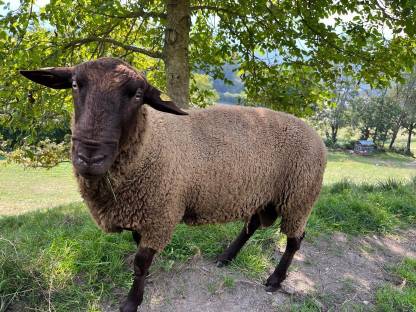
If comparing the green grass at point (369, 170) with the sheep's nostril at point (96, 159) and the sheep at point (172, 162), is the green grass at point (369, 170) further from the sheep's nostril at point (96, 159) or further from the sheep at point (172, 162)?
the sheep's nostril at point (96, 159)

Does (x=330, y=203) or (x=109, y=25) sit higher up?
(x=109, y=25)

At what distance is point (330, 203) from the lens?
670cm

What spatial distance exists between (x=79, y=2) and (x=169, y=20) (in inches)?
58.1

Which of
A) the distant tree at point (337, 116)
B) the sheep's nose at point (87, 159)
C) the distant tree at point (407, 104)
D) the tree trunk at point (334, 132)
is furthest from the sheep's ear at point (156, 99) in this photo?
the tree trunk at point (334, 132)

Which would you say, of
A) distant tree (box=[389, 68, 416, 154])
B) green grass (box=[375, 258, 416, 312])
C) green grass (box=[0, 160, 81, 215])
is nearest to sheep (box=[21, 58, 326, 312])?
green grass (box=[375, 258, 416, 312])

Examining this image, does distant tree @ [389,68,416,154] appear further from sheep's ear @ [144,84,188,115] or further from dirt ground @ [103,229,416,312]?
sheep's ear @ [144,84,188,115]

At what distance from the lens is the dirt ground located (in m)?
3.95

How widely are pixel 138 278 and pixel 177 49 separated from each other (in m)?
3.72

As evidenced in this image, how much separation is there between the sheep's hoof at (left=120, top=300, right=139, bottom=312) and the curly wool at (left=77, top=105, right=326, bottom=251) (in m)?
0.60

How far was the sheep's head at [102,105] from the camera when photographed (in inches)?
104

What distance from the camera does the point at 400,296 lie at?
439 centimetres

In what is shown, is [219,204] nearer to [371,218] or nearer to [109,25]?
[371,218]

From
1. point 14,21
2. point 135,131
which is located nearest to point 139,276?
point 135,131

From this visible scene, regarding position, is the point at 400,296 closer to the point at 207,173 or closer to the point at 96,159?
the point at 207,173
